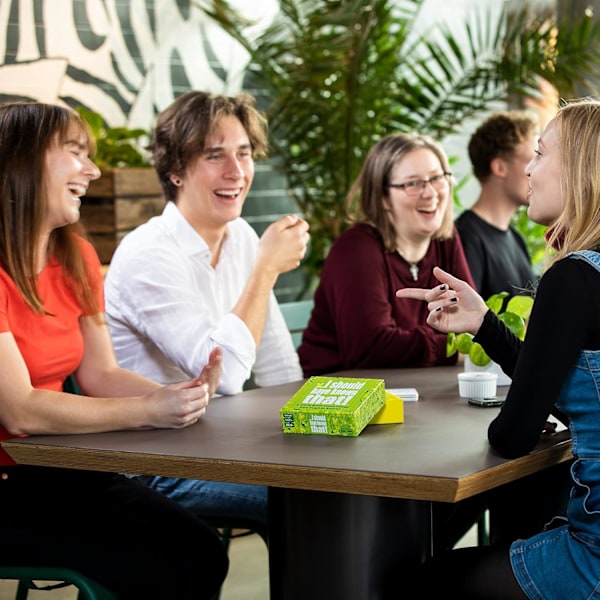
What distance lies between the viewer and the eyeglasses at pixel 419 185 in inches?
123

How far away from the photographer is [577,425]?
1.75m

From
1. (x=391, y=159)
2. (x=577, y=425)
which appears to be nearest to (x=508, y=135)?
(x=391, y=159)

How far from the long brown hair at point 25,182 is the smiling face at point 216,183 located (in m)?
0.57

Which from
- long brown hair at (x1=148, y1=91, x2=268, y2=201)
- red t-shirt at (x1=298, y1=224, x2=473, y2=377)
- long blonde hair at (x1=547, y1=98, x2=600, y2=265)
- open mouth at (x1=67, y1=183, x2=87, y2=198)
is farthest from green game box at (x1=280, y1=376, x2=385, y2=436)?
long brown hair at (x1=148, y1=91, x2=268, y2=201)

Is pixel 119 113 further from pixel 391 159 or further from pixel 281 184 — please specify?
pixel 391 159

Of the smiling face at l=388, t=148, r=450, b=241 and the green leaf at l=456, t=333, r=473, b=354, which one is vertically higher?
the smiling face at l=388, t=148, r=450, b=241

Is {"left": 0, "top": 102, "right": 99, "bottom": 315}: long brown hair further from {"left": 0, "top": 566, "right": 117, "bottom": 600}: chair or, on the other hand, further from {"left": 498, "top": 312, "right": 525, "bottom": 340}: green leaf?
{"left": 498, "top": 312, "right": 525, "bottom": 340}: green leaf

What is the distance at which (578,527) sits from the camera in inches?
67.7

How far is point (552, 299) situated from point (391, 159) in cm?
156

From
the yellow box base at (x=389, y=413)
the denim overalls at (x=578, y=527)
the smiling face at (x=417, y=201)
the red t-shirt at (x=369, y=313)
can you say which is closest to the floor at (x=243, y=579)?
the red t-shirt at (x=369, y=313)

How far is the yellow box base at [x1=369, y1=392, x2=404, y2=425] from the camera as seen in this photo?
6.52ft

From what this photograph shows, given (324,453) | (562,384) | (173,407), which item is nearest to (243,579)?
(173,407)

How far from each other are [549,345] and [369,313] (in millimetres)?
1223

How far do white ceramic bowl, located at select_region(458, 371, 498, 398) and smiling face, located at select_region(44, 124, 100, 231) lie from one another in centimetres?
89
